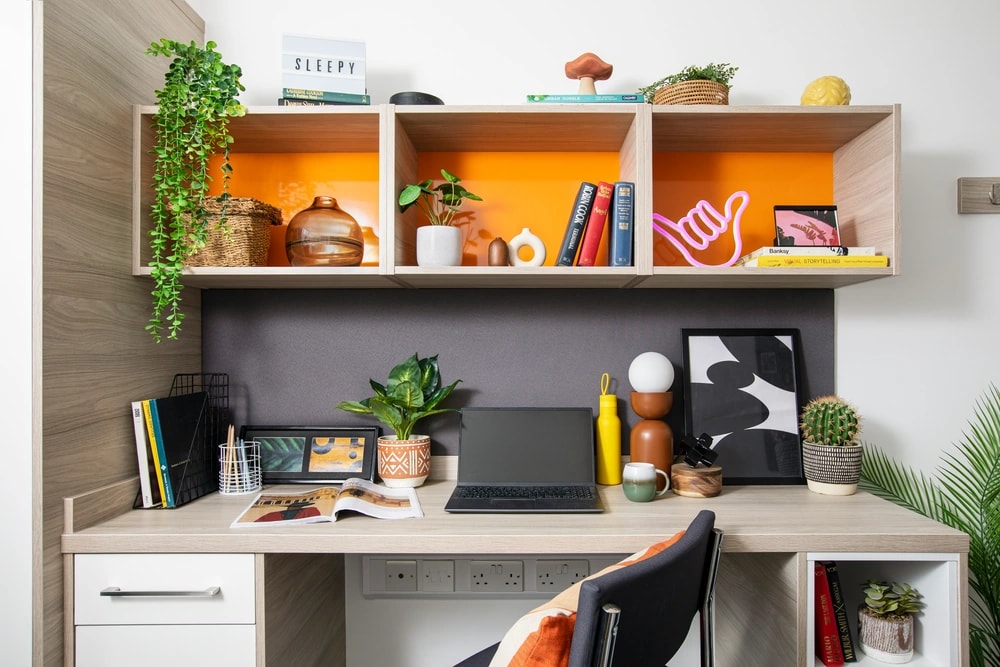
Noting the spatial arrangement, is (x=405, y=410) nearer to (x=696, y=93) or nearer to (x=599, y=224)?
(x=599, y=224)

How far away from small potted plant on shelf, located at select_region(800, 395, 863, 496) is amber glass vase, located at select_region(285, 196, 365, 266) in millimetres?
1303

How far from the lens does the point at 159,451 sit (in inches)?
57.4

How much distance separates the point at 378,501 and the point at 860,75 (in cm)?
185

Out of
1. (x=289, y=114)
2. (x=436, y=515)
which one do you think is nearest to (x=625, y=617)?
(x=436, y=515)

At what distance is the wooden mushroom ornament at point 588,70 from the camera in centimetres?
158

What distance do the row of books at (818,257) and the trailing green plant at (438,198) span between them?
2.44 feet

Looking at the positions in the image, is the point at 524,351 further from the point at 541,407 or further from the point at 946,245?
the point at 946,245

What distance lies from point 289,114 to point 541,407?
105 centimetres

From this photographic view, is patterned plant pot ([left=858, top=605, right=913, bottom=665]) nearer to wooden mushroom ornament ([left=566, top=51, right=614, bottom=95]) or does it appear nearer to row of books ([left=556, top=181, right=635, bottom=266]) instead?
row of books ([left=556, top=181, right=635, bottom=266])

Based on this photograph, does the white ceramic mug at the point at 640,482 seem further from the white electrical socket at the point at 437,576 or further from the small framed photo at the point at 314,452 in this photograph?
the small framed photo at the point at 314,452

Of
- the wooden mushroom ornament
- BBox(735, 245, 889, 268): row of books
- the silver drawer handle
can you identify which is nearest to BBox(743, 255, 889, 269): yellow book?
BBox(735, 245, 889, 268): row of books

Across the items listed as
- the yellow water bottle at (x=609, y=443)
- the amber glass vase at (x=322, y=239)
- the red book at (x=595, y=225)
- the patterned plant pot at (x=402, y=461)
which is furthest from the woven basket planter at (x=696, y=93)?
the patterned plant pot at (x=402, y=461)

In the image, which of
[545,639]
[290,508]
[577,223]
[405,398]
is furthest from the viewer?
[405,398]

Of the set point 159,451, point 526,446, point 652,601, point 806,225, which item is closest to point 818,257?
point 806,225
